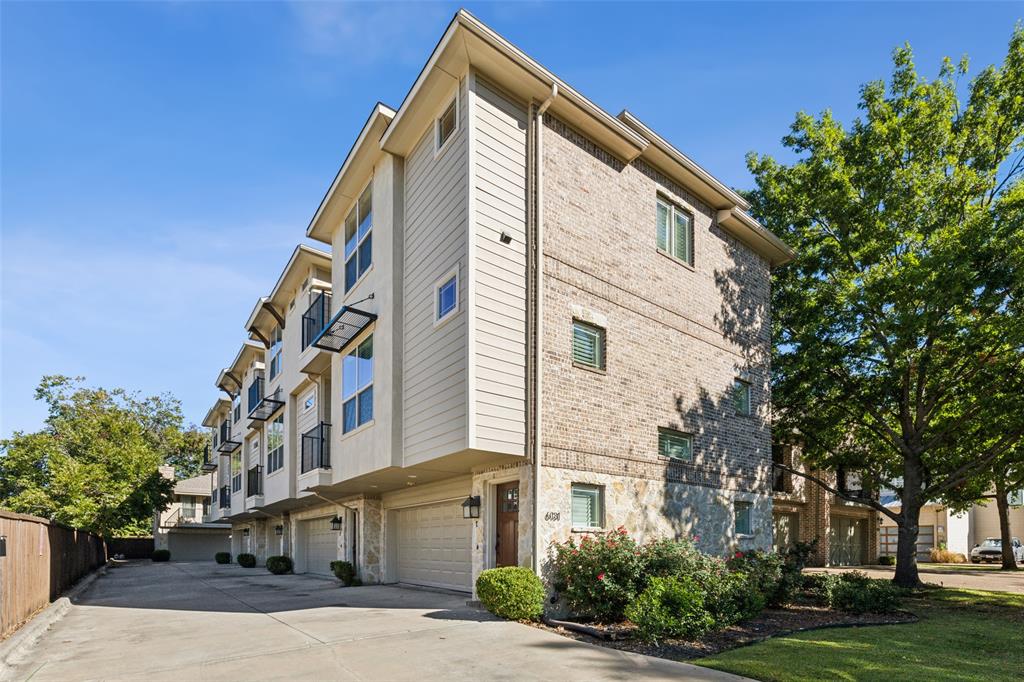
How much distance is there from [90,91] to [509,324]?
742 cm

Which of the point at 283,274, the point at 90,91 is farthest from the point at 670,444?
the point at 283,274

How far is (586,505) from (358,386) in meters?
6.10

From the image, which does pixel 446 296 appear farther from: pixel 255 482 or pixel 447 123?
pixel 255 482

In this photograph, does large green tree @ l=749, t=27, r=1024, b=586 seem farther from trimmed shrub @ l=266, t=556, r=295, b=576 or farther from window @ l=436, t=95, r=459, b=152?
trimmed shrub @ l=266, t=556, r=295, b=576

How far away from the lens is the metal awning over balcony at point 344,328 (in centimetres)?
1532

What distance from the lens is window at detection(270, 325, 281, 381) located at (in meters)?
26.5

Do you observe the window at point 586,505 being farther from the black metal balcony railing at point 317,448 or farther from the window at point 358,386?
the black metal balcony railing at point 317,448

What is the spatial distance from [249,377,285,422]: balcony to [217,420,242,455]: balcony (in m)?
5.64

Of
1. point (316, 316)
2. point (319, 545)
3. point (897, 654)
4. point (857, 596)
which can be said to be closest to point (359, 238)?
point (316, 316)

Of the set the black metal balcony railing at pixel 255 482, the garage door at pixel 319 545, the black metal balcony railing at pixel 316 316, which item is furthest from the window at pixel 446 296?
the black metal balcony railing at pixel 255 482

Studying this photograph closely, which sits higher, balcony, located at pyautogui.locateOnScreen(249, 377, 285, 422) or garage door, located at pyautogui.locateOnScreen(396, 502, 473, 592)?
balcony, located at pyautogui.locateOnScreen(249, 377, 285, 422)

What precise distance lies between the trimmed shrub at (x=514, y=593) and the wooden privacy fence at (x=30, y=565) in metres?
7.01

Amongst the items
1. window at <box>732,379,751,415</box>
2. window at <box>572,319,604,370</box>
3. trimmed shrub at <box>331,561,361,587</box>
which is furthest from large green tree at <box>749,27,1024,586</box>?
trimmed shrub at <box>331,561,361,587</box>

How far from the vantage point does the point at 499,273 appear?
12.4 metres
